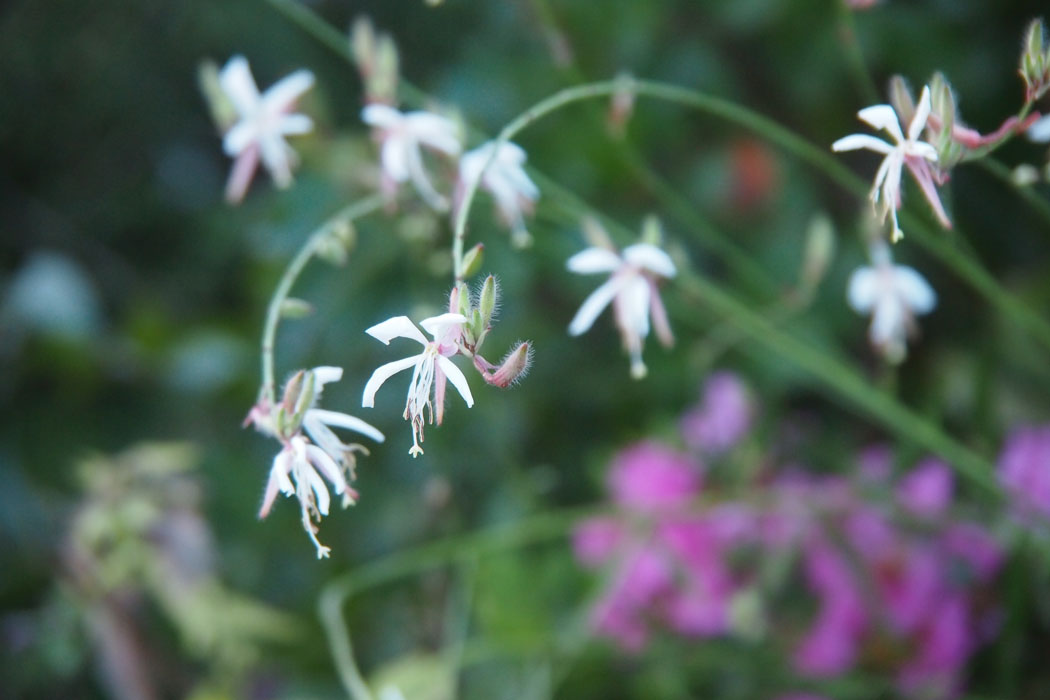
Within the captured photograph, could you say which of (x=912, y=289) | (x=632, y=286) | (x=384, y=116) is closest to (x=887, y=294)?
(x=912, y=289)

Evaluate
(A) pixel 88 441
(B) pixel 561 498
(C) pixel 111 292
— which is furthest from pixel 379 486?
(C) pixel 111 292

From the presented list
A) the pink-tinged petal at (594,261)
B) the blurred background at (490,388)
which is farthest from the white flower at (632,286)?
the blurred background at (490,388)

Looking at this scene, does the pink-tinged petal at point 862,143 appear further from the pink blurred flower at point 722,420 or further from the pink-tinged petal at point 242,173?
the pink blurred flower at point 722,420

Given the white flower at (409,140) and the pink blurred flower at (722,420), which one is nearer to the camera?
the white flower at (409,140)

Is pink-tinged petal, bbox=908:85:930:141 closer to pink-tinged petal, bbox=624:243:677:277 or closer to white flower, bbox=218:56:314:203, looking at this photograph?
pink-tinged petal, bbox=624:243:677:277

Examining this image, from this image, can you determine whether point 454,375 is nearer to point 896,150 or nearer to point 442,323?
point 442,323

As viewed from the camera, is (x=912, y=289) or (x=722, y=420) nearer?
(x=912, y=289)
